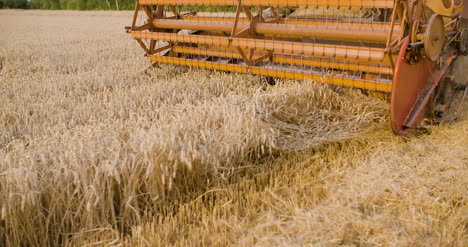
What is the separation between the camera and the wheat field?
195 centimetres

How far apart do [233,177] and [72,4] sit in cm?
4119

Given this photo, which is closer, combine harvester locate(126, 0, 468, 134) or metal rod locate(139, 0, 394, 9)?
combine harvester locate(126, 0, 468, 134)

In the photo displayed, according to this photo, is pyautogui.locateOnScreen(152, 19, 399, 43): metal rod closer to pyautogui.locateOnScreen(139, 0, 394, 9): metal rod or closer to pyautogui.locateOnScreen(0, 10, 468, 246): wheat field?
Answer: pyautogui.locateOnScreen(139, 0, 394, 9): metal rod

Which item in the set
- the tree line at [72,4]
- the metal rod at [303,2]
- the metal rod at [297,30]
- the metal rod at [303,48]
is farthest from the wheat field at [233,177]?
the tree line at [72,4]

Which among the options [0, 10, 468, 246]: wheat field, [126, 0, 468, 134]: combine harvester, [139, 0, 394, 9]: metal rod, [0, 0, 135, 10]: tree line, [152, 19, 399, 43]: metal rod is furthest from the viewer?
[0, 0, 135, 10]: tree line

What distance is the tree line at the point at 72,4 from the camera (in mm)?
32566

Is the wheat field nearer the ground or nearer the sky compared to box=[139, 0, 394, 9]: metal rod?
Result: nearer the ground

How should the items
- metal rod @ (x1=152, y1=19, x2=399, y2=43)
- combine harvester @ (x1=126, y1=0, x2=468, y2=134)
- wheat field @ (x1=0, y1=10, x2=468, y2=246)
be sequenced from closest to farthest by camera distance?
wheat field @ (x1=0, y1=10, x2=468, y2=246) → combine harvester @ (x1=126, y1=0, x2=468, y2=134) → metal rod @ (x1=152, y1=19, x2=399, y2=43)

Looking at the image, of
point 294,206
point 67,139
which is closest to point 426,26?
point 294,206

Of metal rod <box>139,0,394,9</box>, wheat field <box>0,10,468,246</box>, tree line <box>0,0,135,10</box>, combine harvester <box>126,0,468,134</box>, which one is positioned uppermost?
tree line <box>0,0,135,10</box>

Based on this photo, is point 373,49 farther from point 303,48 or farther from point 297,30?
point 297,30

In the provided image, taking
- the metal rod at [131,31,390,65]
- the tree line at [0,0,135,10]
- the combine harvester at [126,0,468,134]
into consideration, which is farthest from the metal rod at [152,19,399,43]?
the tree line at [0,0,135,10]

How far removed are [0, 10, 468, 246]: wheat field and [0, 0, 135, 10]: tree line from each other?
101 ft

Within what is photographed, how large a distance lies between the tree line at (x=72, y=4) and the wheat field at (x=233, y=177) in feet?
101
